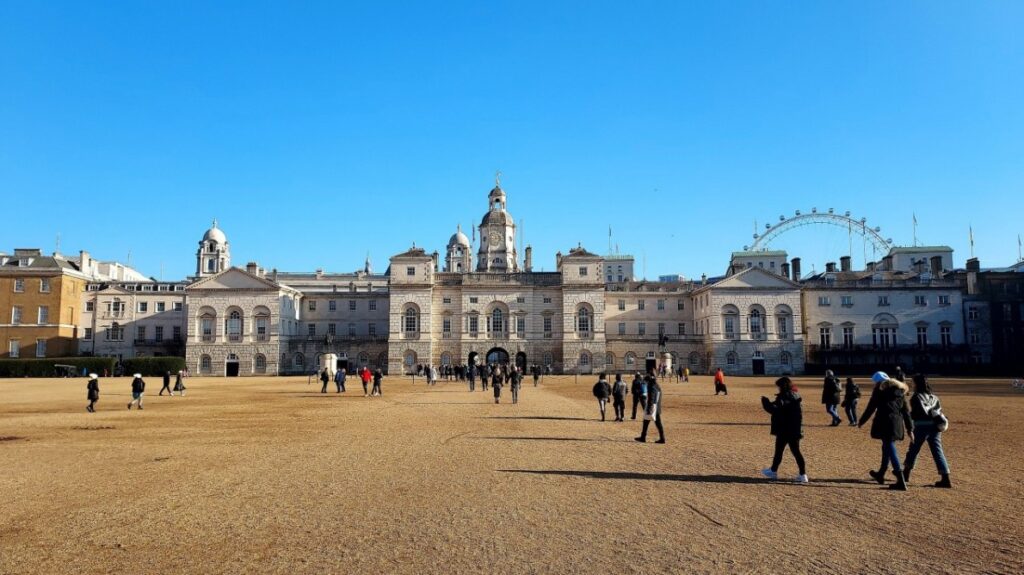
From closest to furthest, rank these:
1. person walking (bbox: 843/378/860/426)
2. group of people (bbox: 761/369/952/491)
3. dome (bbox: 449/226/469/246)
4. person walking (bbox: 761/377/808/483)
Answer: group of people (bbox: 761/369/952/491) < person walking (bbox: 761/377/808/483) < person walking (bbox: 843/378/860/426) < dome (bbox: 449/226/469/246)

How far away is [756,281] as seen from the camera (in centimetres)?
6888

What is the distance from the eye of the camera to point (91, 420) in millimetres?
21969

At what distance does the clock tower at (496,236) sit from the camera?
3679 inches

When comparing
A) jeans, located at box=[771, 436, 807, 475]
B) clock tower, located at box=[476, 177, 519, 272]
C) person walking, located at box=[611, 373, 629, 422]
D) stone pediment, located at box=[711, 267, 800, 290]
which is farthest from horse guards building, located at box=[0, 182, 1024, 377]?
jeans, located at box=[771, 436, 807, 475]

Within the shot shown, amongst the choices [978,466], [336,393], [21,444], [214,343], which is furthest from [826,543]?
[214,343]

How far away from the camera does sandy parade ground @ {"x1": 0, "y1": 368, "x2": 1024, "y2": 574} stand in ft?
Result: 24.4

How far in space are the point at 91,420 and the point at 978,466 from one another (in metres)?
25.2

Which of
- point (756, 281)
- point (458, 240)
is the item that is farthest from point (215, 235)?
point (756, 281)

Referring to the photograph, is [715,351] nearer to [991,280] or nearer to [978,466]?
[991,280]

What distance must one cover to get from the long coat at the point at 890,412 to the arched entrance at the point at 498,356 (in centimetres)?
5809

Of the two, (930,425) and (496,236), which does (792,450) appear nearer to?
(930,425)

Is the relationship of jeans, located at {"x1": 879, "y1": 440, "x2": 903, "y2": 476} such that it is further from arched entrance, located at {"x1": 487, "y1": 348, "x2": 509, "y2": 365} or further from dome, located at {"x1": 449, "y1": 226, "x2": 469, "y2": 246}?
dome, located at {"x1": 449, "y1": 226, "x2": 469, "y2": 246}

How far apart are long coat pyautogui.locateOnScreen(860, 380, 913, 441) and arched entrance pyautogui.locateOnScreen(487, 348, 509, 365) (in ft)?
191

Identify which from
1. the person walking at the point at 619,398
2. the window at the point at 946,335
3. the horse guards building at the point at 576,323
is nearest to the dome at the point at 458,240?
the horse guards building at the point at 576,323
